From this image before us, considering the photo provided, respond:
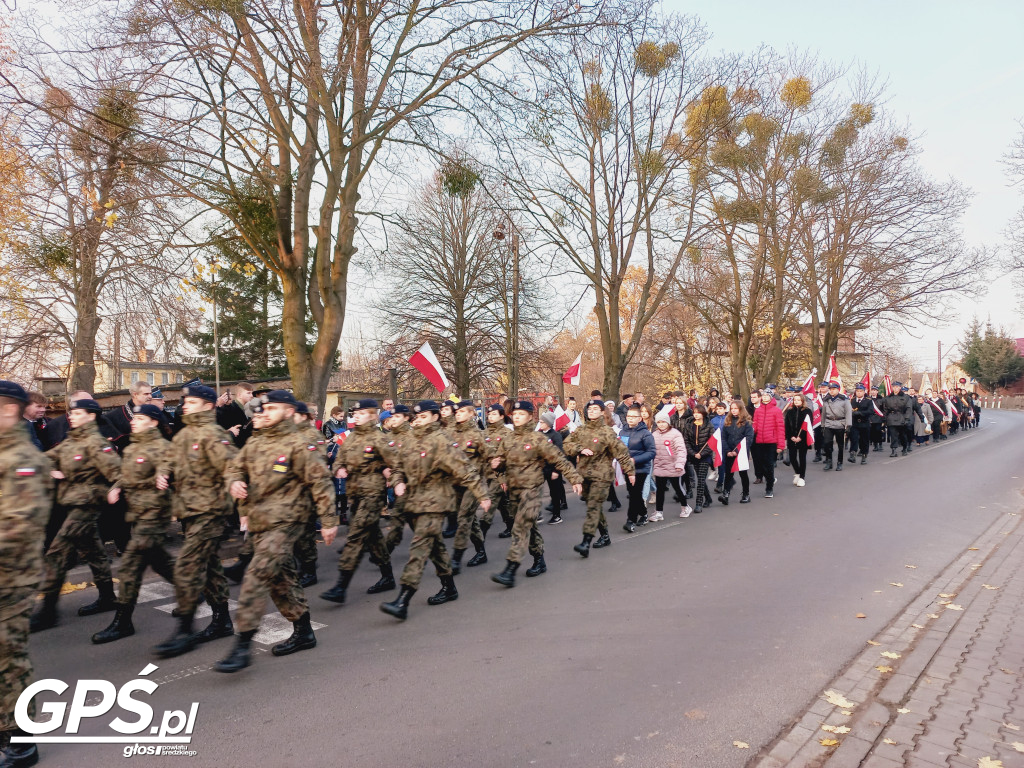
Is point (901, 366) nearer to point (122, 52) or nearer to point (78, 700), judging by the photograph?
point (122, 52)

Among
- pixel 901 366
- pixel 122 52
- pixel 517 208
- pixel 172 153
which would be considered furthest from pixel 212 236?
pixel 901 366

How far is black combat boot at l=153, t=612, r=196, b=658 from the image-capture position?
5.00 metres

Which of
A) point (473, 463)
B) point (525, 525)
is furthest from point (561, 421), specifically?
point (525, 525)

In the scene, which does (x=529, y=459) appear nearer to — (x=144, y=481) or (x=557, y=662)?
(x=557, y=662)

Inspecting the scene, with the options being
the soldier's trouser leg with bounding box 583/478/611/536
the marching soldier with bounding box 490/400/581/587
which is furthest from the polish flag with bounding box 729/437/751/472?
the marching soldier with bounding box 490/400/581/587

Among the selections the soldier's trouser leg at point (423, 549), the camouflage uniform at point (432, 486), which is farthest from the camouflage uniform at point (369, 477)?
the soldier's trouser leg at point (423, 549)

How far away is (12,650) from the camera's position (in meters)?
3.60

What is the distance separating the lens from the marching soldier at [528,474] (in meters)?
7.17

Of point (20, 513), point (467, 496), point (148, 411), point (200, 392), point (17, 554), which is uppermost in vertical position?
point (200, 392)

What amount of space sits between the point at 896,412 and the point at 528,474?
53.8 ft

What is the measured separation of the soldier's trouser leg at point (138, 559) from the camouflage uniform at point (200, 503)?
292 millimetres

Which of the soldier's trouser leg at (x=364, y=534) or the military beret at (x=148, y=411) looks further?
the soldier's trouser leg at (x=364, y=534)

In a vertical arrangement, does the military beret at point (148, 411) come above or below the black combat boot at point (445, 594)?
above

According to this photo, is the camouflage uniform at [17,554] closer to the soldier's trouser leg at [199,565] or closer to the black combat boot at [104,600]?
the soldier's trouser leg at [199,565]
